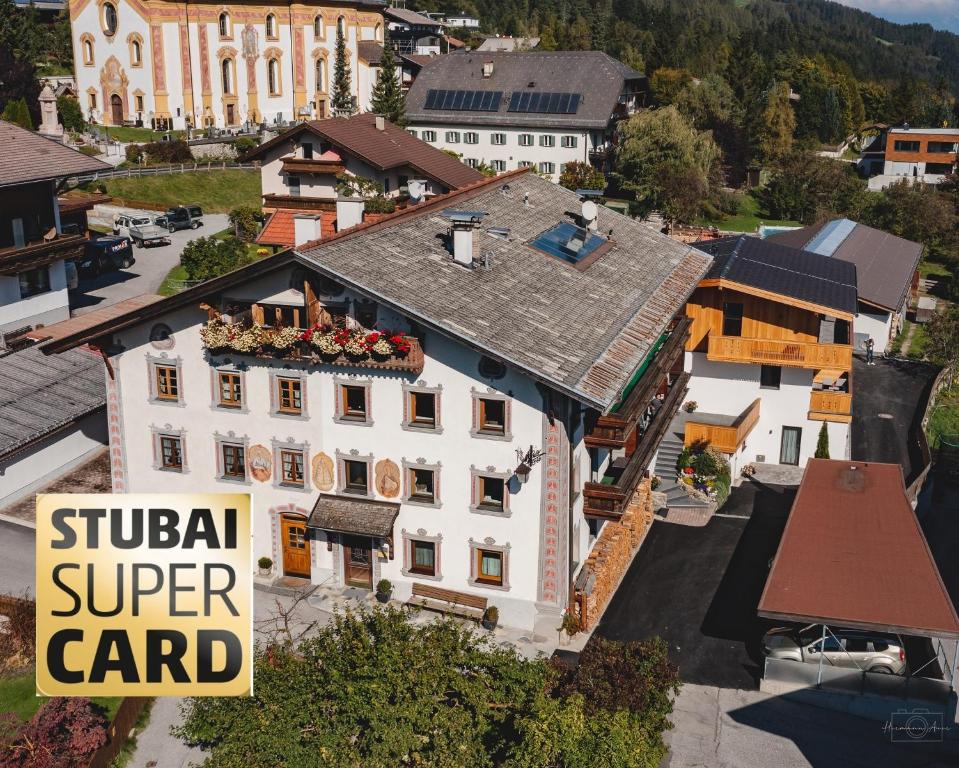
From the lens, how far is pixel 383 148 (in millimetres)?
61719

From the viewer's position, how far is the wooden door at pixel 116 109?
97750 mm

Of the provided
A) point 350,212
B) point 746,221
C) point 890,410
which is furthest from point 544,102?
point 350,212

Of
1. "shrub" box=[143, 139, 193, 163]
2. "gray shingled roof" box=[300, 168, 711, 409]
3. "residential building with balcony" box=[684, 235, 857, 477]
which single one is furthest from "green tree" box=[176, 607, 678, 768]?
"shrub" box=[143, 139, 193, 163]

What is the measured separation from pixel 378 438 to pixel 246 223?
4075 cm

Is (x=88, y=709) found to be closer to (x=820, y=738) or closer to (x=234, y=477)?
(x=234, y=477)

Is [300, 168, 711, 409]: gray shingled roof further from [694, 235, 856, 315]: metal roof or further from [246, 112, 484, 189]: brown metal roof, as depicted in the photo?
[246, 112, 484, 189]: brown metal roof

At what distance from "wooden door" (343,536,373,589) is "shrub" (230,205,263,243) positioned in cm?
3865

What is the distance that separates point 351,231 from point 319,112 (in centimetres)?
8802

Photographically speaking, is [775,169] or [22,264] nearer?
[22,264]

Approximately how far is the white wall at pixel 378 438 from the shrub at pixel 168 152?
184ft

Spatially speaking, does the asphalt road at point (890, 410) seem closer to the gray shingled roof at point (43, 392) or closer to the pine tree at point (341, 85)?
the gray shingled roof at point (43, 392)

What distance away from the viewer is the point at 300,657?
26031 millimetres

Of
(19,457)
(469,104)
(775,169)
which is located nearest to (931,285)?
(775,169)

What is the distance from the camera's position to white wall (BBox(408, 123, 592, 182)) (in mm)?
95125
